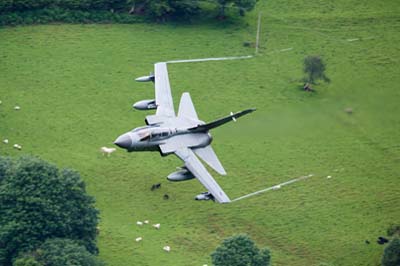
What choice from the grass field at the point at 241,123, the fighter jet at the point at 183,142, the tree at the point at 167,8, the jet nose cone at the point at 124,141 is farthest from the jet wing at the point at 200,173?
the tree at the point at 167,8

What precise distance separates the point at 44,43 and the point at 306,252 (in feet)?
142

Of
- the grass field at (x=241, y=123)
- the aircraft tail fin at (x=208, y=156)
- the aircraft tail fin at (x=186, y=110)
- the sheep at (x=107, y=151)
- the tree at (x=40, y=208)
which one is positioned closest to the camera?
the aircraft tail fin at (x=208, y=156)

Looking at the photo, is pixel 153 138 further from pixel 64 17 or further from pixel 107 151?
pixel 64 17

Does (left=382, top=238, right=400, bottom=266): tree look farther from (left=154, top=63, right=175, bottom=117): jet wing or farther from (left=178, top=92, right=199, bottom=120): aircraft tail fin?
(left=154, top=63, right=175, bottom=117): jet wing

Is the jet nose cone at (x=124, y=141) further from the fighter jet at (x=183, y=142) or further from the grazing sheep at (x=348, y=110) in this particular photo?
the grazing sheep at (x=348, y=110)

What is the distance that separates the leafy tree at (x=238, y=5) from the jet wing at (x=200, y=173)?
152 ft

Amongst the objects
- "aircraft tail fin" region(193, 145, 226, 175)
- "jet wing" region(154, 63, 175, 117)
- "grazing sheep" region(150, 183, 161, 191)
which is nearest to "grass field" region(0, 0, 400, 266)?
"grazing sheep" region(150, 183, 161, 191)

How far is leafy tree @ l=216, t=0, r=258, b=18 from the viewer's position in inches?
6850

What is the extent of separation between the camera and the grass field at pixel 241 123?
14350 cm

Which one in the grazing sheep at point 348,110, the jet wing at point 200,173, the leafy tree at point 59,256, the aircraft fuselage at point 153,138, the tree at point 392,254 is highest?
the aircraft fuselage at point 153,138

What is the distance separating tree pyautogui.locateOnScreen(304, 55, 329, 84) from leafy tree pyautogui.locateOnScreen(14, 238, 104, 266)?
3775 cm

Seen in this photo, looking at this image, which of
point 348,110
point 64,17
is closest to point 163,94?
point 348,110

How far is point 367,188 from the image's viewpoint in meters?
151

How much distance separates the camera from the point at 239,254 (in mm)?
132875
